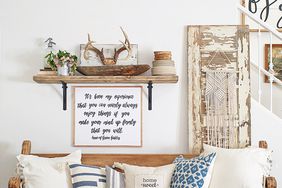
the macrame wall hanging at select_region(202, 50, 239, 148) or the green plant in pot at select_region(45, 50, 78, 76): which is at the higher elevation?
the green plant in pot at select_region(45, 50, 78, 76)

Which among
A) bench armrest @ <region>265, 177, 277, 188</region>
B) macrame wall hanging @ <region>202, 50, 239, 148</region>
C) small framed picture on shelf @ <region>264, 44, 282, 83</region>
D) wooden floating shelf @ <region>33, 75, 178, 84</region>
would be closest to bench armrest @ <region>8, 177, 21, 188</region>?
wooden floating shelf @ <region>33, 75, 178, 84</region>

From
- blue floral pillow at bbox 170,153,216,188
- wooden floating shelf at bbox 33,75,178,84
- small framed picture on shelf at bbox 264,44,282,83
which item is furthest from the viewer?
small framed picture on shelf at bbox 264,44,282,83

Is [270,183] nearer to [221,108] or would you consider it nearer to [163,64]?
[221,108]

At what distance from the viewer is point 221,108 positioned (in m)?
3.40

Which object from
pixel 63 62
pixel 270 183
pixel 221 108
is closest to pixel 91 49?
pixel 63 62

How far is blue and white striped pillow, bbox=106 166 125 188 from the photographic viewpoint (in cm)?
298

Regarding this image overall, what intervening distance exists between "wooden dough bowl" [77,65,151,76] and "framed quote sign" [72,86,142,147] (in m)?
0.18

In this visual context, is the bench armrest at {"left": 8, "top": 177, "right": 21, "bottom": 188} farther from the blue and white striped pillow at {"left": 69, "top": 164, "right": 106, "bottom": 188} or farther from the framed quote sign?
the framed quote sign

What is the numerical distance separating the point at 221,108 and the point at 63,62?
129 centimetres

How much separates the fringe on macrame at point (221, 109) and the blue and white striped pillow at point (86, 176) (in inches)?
35.8

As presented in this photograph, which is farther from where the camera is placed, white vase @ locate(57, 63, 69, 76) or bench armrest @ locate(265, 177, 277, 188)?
white vase @ locate(57, 63, 69, 76)

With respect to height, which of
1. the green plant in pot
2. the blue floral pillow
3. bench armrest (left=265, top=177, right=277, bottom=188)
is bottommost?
bench armrest (left=265, top=177, right=277, bottom=188)

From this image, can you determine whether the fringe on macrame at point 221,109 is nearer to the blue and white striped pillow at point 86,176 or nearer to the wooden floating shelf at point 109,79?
the wooden floating shelf at point 109,79

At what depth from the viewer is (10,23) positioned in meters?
3.53
